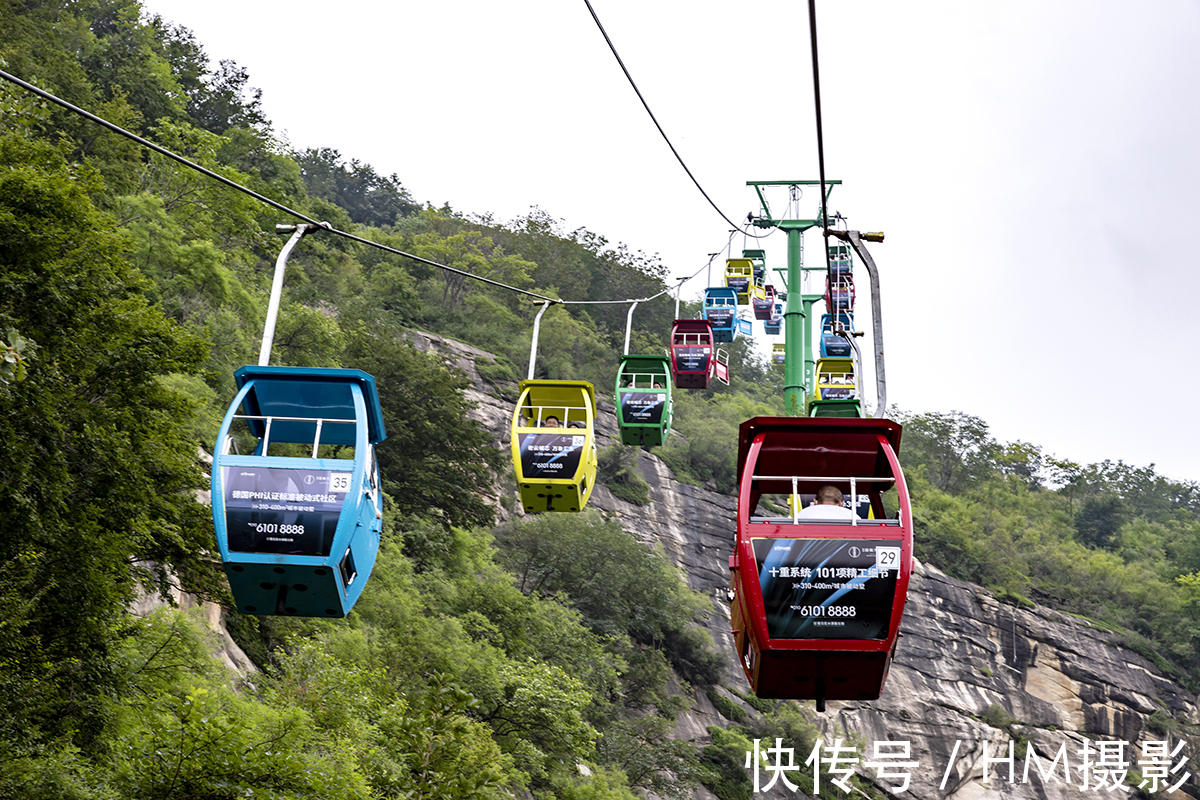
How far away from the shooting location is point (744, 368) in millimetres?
83188

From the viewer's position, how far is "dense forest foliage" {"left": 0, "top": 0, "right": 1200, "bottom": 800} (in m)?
12.7

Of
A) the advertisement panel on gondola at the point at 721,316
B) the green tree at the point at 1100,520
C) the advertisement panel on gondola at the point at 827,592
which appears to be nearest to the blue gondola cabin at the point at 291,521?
the advertisement panel on gondola at the point at 827,592

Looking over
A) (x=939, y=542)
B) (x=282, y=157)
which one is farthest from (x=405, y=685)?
(x=939, y=542)

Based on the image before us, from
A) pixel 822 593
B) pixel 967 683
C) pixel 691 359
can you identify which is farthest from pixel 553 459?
pixel 967 683

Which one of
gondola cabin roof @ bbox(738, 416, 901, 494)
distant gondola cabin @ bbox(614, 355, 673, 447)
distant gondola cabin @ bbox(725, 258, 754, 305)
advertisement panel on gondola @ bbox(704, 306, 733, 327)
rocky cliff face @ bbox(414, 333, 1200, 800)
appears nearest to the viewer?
gondola cabin roof @ bbox(738, 416, 901, 494)

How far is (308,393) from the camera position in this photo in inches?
396

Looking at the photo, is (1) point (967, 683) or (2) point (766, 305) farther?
(2) point (766, 305)

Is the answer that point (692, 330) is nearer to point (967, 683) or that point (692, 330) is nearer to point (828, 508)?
point (828, 508)

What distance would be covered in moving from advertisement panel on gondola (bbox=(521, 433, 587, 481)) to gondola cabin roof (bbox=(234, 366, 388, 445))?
3066 mm

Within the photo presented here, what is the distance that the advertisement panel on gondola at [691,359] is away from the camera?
28750 millimetres

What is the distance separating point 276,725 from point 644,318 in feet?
190

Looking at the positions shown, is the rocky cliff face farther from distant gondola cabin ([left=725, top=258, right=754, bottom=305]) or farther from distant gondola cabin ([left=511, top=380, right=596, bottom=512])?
distant gondola cabin ([left=511, top=380, right=596, bottom=512])

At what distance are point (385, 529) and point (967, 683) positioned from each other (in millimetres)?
31752

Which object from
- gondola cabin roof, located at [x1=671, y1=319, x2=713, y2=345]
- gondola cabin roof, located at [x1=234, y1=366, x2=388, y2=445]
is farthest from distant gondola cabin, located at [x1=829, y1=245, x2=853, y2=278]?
gondola cabin roof, located at [x1=234, y1=366, x2=388, y2=445]
